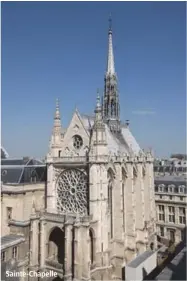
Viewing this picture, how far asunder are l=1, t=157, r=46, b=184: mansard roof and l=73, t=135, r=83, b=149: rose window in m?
7.93

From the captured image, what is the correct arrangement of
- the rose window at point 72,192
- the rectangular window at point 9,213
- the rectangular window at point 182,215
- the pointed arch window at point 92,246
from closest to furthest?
the pointed arch window at point 92,246 → the rose window at point 72,192 → the rectangular window at point 9,213 → the rectangular window at point 182,215

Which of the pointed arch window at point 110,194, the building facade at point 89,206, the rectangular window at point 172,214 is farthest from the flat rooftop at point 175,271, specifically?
the rectangular window at point 172,214

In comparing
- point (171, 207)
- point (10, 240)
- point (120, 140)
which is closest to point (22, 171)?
point (10, 240)

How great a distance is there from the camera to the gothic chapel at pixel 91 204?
3177 centimetres

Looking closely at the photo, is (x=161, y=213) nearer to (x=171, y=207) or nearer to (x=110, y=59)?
(x=171, y=207)

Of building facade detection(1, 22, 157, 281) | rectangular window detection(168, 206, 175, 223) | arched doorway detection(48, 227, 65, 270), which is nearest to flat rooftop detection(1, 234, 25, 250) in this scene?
building facade detection(1, 22, 157, 281)

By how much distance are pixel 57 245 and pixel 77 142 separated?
12.8 m

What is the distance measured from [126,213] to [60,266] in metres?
11.5

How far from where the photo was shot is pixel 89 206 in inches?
1318

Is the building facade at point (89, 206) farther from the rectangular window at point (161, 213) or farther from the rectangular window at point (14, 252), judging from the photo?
the rectangular window at point (161, 213)

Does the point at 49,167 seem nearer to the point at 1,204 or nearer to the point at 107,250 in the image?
the point at 1,204

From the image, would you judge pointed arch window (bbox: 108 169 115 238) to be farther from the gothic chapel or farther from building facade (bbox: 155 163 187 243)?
building facade (bbox: 155 163 187 243)

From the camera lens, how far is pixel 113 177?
3691 cm

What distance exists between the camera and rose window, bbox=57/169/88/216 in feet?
115
